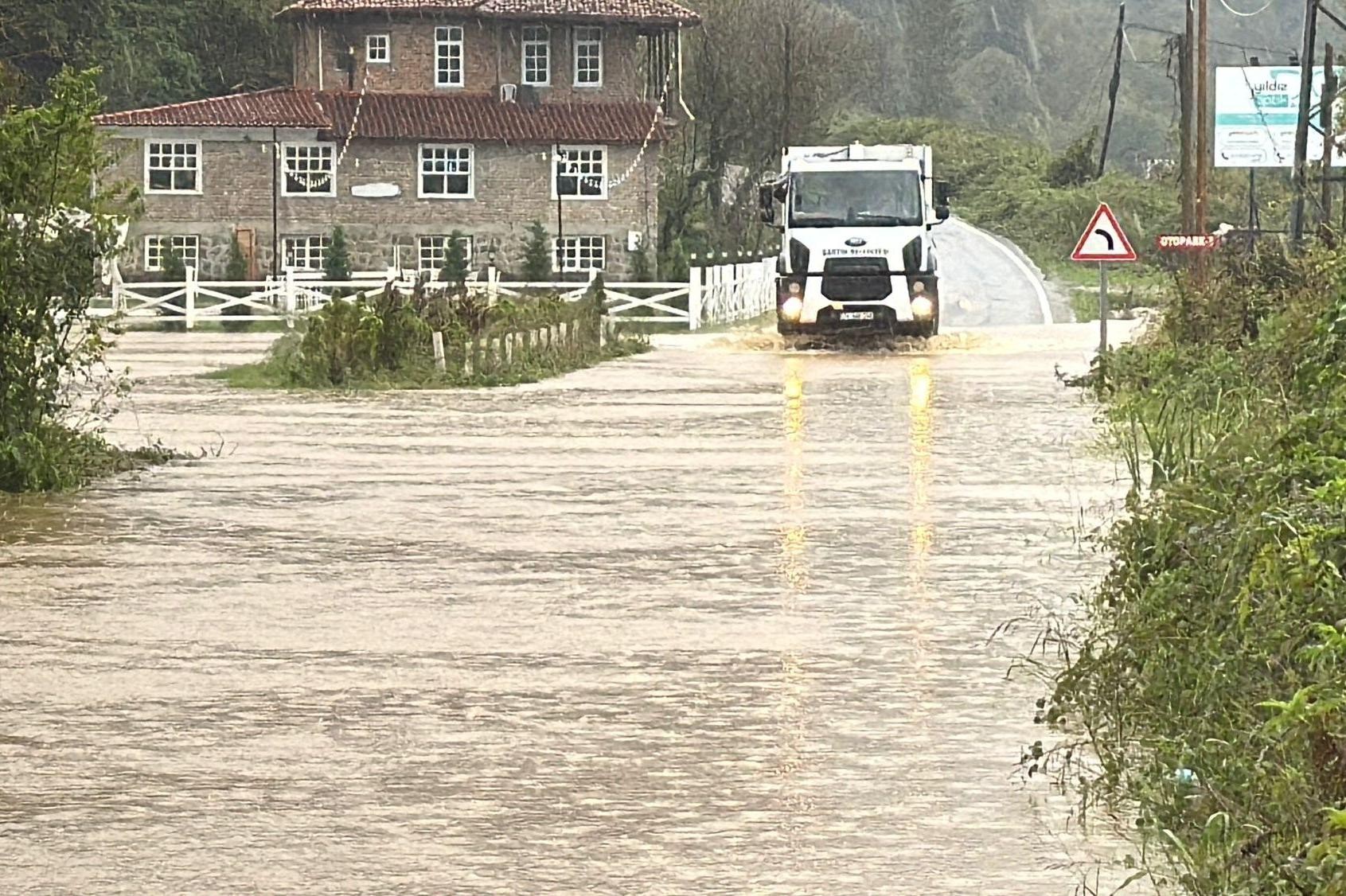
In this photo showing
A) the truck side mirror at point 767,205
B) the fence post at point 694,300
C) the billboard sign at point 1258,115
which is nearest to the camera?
the truck side mirror at point 767,205

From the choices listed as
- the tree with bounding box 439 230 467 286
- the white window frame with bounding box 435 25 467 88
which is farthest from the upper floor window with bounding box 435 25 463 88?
the tree with bounding box 439 230 467 286

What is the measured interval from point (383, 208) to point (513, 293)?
22199 millimetres

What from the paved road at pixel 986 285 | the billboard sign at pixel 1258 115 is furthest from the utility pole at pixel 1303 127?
the billboard sign at pixel 1258 115

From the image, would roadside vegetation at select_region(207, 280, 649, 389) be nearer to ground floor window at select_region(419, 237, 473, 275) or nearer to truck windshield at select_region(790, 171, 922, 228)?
truck windshield at select_region(790, 171, 922, 228)

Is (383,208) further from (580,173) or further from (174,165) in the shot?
(174,165)

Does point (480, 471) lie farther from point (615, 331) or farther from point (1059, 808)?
point (615, 331)

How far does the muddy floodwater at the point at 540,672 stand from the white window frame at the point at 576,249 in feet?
166

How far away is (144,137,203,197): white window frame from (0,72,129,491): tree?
54.1m

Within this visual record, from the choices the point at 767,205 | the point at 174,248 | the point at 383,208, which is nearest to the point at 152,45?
the point at 174,248

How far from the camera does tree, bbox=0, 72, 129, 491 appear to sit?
1961cm

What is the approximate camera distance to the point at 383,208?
74.4 metres

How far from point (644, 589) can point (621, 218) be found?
61146 millimetres

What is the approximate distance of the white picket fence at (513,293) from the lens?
54.1 m

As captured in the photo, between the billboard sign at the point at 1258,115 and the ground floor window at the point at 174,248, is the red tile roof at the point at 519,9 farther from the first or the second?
the billboard sign at the point at 1258,115
